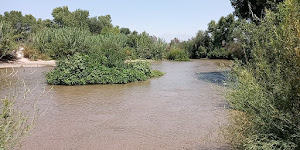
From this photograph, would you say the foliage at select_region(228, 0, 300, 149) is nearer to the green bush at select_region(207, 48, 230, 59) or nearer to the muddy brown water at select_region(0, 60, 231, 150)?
the muddy brown water at select_region(0, 60, 231, 150)

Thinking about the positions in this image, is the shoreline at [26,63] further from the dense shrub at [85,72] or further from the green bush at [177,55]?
the green bush at [177,55]

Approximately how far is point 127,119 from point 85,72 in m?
6.03

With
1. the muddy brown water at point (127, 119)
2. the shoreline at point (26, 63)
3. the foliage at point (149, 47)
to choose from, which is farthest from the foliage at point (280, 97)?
the foliage at point (149, 47)

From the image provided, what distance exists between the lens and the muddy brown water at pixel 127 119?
5.89 meters

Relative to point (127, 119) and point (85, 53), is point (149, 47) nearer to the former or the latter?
point (85, 53)

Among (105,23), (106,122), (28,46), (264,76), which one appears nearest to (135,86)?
(106,122)

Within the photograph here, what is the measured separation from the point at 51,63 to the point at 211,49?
21.1 meters

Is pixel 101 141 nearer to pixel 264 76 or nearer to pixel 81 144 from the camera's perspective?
pixel 81 144

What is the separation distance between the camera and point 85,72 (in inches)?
517

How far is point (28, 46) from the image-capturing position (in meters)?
26.4

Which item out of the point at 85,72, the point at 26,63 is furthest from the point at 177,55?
the point at 85,72

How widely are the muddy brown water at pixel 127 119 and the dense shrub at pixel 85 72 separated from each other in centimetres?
77

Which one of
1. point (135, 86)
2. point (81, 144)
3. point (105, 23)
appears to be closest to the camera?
point (81, 144)

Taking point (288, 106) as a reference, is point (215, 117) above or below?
below
